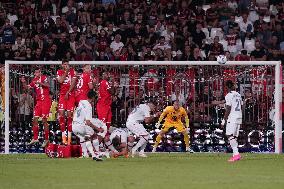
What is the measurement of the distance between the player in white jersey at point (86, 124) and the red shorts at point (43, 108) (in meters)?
3.31

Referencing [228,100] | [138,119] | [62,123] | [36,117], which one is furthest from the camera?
[36,117]

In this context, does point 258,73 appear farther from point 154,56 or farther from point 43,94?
point 43,94

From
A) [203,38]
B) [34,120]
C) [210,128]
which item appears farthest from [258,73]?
[34,120]

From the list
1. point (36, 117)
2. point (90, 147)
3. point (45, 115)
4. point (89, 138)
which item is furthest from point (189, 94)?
point (90, 147)

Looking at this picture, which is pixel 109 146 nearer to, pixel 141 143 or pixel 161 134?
pixel 141 143

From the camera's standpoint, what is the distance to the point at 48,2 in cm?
3284

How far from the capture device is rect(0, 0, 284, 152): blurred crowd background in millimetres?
27422

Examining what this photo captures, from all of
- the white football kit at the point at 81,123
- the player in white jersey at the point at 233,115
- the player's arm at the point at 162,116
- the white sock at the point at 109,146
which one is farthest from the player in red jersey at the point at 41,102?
the player in white jersey at the point at 233,115

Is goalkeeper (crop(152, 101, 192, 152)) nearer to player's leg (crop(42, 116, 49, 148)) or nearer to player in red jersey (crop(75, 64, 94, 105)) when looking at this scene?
player in red jersey (crop(75, 64, 94, 105))

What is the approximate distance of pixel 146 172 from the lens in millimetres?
19297

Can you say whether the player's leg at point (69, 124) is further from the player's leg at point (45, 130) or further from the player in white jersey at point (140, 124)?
the player in white jersey at point (140, 124)

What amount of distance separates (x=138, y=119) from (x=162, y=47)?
19.7ft

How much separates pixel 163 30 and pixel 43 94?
22.1 ft

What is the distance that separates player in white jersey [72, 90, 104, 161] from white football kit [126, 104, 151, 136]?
1.90 m
